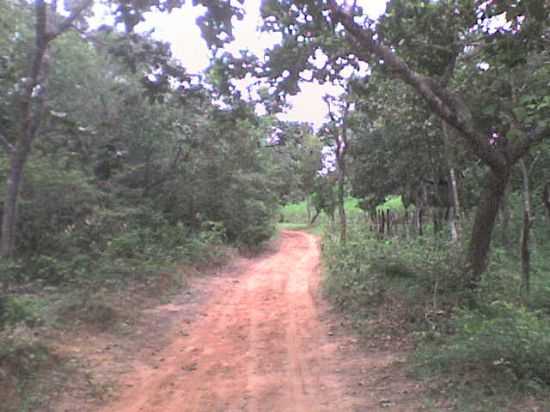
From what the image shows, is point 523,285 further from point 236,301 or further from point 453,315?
point 236,301

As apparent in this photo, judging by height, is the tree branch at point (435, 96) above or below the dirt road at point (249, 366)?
above

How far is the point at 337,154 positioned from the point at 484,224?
10286 mm

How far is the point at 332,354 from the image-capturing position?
771 centimetres

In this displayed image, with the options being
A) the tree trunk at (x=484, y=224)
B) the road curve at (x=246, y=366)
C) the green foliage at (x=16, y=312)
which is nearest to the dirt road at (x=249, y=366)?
the road curve at (x=246, y=366)

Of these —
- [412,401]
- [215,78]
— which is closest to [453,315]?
[412,401]

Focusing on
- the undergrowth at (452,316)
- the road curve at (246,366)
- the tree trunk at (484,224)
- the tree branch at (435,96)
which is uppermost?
the tree branch at (435,96)

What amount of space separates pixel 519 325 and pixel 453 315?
6.66ft

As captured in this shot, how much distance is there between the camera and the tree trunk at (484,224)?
27.8 ft

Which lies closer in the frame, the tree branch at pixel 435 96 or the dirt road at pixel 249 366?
the dirt road at pixel 249 366

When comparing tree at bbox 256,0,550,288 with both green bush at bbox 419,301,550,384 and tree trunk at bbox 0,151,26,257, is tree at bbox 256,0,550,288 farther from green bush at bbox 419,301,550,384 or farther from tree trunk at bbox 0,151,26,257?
tree trunk at bbox 0,151,26,257

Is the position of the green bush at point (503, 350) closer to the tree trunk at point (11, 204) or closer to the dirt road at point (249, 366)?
the dirt road at point (249, 366)

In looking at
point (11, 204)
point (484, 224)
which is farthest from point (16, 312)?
point (484, 224)

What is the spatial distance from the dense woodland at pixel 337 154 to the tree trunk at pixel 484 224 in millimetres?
37

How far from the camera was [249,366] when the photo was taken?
23.3 ft
